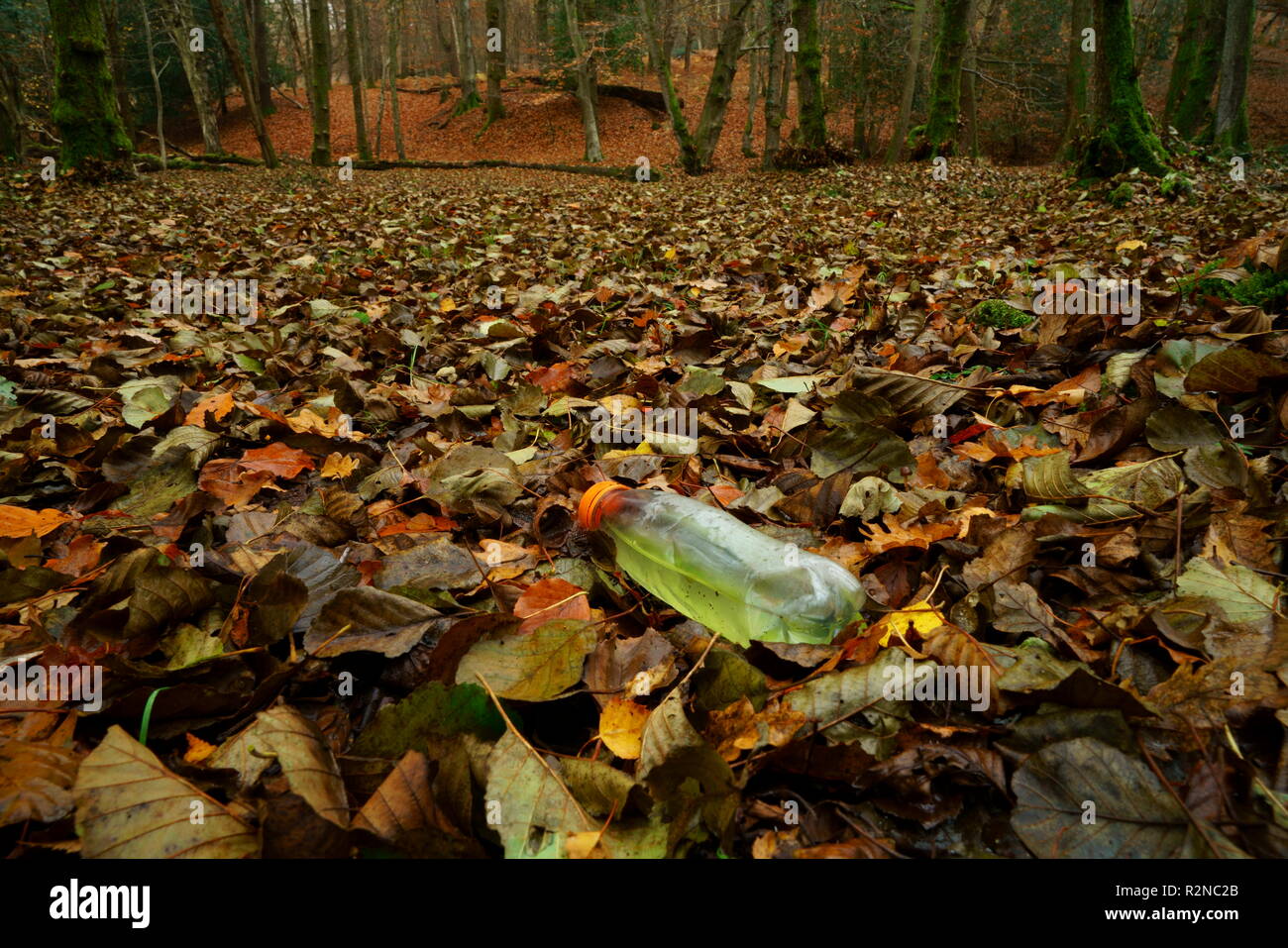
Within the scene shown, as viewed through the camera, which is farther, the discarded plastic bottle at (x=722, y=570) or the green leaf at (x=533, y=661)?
the discarded plastic bottle at (x=722, y=570)

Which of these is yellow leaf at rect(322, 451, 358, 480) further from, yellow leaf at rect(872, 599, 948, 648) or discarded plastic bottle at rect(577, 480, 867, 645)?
yellow leaf at rect(872, 599, 948, 648)

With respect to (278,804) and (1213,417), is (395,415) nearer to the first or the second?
(278,804)


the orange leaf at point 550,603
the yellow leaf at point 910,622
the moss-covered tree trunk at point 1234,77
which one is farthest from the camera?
the moss-covered tree trunk at point 1234,77

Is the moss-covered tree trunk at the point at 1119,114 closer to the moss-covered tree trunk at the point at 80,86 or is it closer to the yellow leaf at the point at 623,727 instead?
the yellow leaf at the point at 623,727

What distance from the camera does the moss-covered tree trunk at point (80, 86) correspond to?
32.0ft

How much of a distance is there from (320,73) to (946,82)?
39.6 ft

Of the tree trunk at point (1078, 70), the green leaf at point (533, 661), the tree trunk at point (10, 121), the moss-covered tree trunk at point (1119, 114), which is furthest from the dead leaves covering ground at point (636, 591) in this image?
the tree trunk at point (10, 121)

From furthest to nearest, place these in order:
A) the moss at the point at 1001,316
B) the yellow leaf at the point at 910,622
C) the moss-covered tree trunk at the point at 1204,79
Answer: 1. the moss-covered tree trunk at the point at 1204,79
2. the moss at the point at 1001,316
3. the yellow leaf at the point at 910,622

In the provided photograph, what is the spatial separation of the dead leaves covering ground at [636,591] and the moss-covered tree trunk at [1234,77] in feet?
40.3

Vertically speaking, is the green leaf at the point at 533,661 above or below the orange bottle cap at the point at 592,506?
below

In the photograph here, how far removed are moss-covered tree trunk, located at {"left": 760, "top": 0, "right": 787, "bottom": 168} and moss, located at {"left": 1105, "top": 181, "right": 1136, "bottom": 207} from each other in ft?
25.6

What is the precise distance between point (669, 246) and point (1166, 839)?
499cm

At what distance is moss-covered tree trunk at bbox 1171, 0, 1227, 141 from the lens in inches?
536

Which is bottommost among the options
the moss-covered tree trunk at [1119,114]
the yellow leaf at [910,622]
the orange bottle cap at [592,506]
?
the yellow leaf at [910,622]
